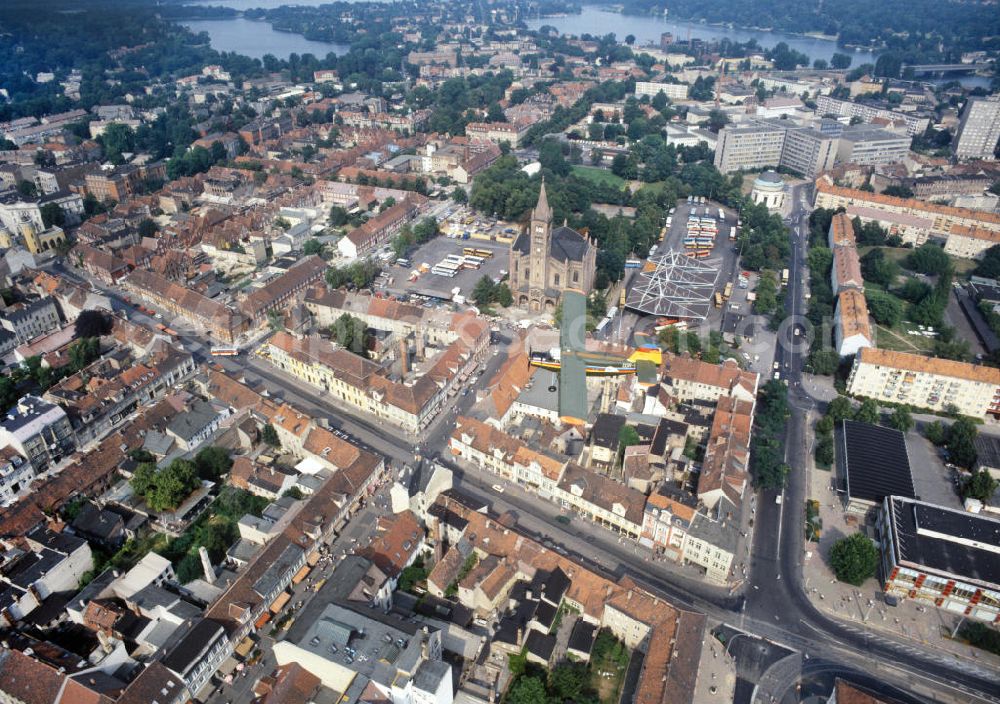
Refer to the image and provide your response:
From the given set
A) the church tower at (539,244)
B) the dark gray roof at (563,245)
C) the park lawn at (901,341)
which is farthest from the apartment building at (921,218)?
the church tower at (539,244)

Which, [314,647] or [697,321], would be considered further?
[697,321]

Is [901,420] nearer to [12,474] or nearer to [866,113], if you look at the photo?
[12,474]

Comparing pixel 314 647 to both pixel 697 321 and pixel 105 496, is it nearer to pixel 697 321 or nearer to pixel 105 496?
pixel 105 496

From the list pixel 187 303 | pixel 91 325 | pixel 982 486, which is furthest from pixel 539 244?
pixel 91 325

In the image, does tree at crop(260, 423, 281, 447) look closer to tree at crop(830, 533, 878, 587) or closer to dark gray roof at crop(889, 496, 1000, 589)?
tree at crop(830, 533, 878, 587)

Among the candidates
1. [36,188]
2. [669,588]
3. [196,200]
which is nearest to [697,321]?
[669,588]

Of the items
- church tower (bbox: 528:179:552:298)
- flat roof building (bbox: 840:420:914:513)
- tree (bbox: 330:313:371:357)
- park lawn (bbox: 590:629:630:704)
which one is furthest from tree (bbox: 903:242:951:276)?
park lawn (bbox: 590:629:630:704)
